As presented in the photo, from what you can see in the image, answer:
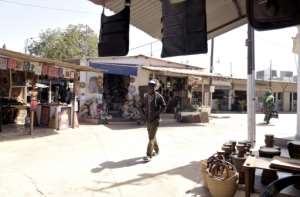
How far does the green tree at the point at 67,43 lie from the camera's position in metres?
37.8

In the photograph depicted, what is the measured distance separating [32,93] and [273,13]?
33.4ft

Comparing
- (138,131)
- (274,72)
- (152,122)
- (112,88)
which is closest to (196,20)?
(152,122)

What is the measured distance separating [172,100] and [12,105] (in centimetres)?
1078

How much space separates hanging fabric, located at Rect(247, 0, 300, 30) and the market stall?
8690mm

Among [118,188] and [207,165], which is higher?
[207,165]

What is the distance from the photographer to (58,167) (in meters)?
7.16

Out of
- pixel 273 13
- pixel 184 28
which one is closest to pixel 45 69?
pixel 184 28

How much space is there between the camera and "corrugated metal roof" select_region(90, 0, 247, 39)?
567 cm

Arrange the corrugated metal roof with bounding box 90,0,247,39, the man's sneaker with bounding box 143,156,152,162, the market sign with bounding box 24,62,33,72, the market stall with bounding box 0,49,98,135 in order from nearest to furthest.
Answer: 1. the corrugated metal roof with bounding box 90,0,247,39
2. the man's sneaker with bounding box 143,156,152,162
3. the market stall with bounding box 0,49,98,135
4. the market sign with bounding box 24,62,33,72

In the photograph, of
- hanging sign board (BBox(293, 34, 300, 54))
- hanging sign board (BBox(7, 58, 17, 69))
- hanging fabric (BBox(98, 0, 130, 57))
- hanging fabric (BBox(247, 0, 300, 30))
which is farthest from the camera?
hanging sign board (BBox(7, 58, 17, 69))

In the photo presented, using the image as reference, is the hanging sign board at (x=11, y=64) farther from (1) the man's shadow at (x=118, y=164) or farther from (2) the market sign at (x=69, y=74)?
(1) the man's shadow at (x=118, y=164)

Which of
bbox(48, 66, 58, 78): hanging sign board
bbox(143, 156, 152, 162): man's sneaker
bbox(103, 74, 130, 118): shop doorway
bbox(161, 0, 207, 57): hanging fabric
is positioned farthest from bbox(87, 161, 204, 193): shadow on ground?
bbox(103, 74, 130, 118): shop doorway

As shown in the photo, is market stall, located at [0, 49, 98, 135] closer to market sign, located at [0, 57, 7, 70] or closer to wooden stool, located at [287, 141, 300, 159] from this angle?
market sign, located at [0, 57, 7, 70]

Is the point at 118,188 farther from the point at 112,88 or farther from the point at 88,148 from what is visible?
the point at 112,88
